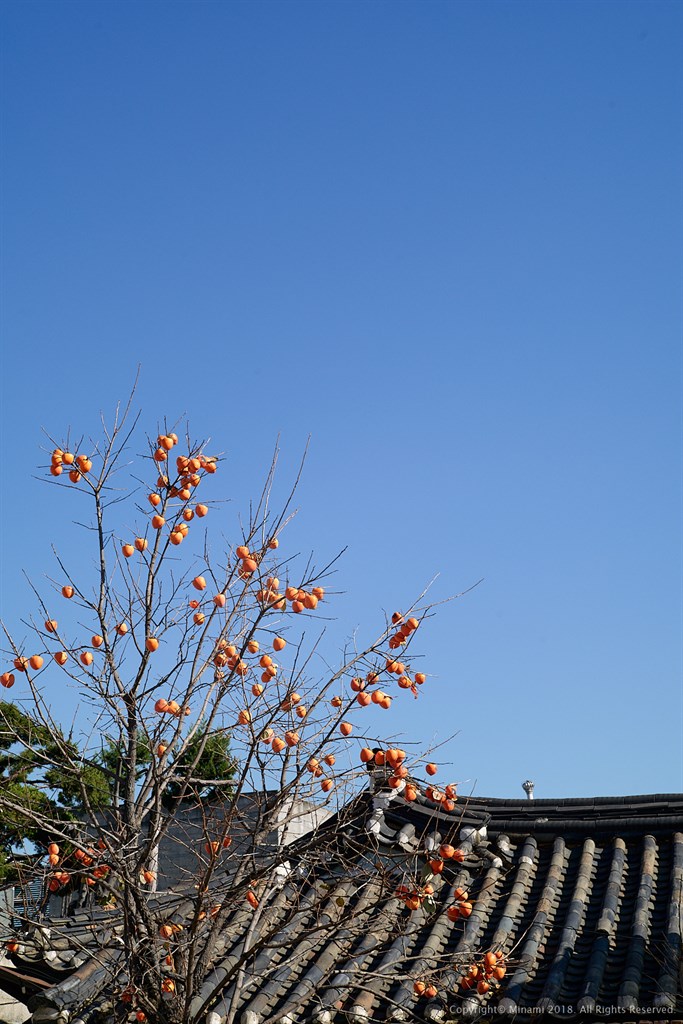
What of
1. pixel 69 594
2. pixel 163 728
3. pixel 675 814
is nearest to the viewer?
pixel 163 728

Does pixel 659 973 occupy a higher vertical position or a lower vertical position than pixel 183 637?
lower

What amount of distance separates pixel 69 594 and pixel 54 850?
1590mm

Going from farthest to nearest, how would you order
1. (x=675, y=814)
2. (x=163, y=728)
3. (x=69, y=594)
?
(x=675, y=814)
(x=69, y=594)
(x=163, y=728)

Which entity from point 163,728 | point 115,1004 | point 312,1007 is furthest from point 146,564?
point 312,1007

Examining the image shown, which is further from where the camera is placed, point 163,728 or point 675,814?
point 675,814

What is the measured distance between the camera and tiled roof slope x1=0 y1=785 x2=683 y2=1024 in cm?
595

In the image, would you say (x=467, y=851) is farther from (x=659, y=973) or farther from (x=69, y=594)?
(x=69, y=594)

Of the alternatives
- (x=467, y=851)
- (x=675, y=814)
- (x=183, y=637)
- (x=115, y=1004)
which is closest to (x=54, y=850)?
(x=115, y=1004)

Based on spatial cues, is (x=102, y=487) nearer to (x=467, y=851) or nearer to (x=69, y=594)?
(x=69, y=594)

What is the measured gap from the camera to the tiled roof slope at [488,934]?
19.5ft

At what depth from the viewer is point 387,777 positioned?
20.0ft

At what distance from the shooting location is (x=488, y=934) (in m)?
6.90

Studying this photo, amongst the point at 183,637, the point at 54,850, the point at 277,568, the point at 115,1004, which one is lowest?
the point at 115,1004

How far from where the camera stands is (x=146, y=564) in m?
6.34
